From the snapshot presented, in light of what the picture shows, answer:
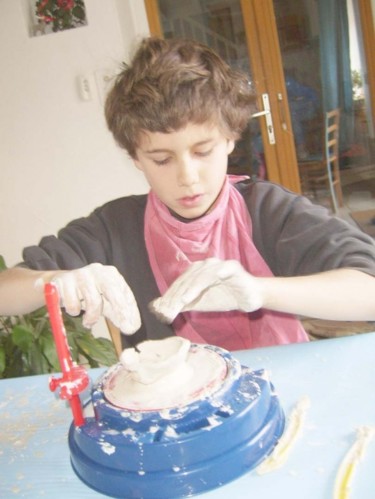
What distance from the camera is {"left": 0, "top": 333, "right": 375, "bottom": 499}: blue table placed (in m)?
0.64

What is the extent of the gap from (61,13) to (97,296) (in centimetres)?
229

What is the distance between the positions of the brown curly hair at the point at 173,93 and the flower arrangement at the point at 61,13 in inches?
69.0

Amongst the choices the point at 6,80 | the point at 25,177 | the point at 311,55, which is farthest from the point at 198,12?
the point at 25,177

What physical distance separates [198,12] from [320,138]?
3.29 ft

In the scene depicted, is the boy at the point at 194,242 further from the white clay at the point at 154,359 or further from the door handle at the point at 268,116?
the door handle at the point at 268,116

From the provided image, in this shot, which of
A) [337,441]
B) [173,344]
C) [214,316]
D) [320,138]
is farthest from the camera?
[320,138]

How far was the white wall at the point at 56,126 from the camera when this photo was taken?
2.72 meters

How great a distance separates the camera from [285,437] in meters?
0.72

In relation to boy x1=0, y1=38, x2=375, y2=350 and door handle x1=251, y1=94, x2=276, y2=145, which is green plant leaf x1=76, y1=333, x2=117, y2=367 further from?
door handle x1=251, y1=94, x2=276, y2=145

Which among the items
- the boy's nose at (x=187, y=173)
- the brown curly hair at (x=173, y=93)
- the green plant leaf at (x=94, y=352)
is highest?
the brown curly hair at (x=173, y=93)

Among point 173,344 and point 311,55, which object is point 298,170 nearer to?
point 311,55

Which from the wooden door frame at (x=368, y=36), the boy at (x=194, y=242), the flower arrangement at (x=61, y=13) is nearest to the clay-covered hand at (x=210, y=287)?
the boy at (x=194, y=242)

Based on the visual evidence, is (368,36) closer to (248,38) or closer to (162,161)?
(248,38)

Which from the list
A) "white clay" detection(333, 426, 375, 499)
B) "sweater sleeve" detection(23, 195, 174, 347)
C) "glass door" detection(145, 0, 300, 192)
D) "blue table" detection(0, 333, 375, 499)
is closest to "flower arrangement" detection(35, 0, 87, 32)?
"glass door" detection(145, 0, 300, 192)
